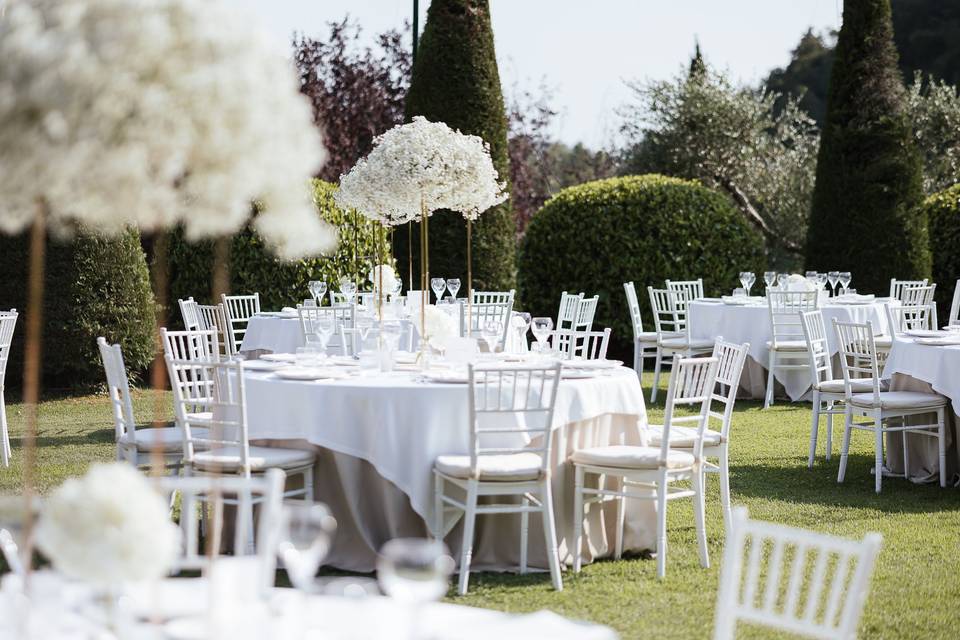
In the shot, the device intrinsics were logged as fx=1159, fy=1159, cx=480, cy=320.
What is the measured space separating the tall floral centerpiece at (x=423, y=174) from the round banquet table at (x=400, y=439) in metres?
1.13

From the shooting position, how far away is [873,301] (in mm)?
12781

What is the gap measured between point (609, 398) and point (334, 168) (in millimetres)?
14156

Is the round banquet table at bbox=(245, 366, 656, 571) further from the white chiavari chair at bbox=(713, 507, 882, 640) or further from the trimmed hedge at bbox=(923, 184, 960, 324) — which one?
the trimmed hedge at bbox=(923, 184, 960, 324)

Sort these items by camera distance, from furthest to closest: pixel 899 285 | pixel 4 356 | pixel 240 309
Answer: pixel 899 285 → pixel 240 309 → pixel 4 356

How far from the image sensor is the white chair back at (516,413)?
522 centimetres

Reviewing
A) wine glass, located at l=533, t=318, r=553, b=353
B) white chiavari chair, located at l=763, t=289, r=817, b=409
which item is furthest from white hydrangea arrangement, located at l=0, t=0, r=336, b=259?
white chiavari chair, located at l=763, t=289, r=817, b=409

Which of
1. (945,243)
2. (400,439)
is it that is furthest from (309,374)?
(945,243)

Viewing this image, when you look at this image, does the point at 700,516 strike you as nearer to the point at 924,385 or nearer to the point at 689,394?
the point at 689,394

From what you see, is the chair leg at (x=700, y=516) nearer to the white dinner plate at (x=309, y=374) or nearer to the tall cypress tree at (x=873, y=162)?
the white dinner plate at (x=309, y=374)

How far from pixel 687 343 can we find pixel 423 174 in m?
6.44

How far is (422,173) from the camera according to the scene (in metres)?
6.43

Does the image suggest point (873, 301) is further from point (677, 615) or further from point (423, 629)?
point (423, 629)

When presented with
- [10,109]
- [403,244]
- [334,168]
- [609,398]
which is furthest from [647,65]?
[10,109]

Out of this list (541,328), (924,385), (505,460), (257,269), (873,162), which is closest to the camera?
(505,460)
